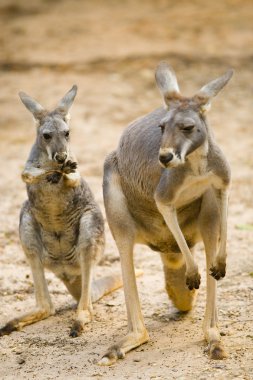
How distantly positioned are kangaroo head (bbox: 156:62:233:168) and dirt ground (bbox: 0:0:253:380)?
1.18 metres

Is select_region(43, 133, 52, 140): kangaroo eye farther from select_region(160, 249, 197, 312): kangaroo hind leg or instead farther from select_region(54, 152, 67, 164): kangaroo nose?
select_region(160, 249, 197, 312): kangaroo hind leg

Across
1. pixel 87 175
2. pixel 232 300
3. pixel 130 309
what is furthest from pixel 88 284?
pixel 87 175

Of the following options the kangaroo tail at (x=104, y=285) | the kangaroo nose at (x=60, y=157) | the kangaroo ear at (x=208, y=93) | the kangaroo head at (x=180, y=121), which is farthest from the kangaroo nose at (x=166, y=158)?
the kangaroo tail at (x=104, y=285)

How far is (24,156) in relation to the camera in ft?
30.7

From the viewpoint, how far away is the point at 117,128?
33.3 ft

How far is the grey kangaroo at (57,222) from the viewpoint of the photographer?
17.7ft

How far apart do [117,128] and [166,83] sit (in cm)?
575

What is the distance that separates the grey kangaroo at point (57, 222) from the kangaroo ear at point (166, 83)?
1100mm

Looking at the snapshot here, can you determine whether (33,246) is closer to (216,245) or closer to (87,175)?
(216,245)

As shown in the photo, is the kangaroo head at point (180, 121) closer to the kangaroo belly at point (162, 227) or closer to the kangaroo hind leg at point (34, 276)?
the kangaroo belly at point (162, 227)

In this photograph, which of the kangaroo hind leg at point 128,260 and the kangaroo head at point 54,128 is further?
the kangaroo head at point 54,128

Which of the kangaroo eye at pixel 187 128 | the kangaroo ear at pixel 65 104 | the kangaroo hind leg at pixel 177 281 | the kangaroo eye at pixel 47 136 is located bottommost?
the kangaroo hind leg at pixel 177 281

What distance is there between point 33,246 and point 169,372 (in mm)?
1535

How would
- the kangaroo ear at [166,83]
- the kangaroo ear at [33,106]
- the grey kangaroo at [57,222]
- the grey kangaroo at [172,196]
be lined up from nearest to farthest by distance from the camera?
the grey kangaroo at [172,196]
the kangaroo ear at [166,83]
the grey kangaroo at [57,222]
the kangaroo ear at [33,106]
